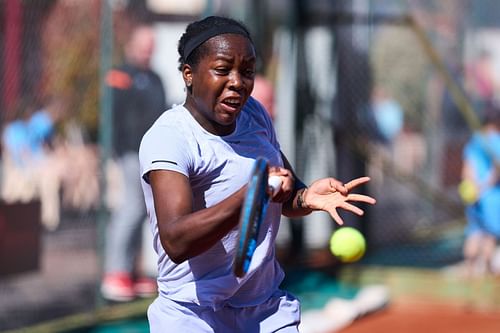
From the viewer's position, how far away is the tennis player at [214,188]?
3551mm

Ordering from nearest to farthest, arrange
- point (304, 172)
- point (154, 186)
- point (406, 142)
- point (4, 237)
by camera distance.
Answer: point (154, 186), point (4, 237), point (304, 172), point (406, 142)

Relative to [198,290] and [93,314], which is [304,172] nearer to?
[93,314]

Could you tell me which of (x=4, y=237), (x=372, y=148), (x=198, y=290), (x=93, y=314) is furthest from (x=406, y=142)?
(x=198, y=290)

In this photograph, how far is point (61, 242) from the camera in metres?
7.68

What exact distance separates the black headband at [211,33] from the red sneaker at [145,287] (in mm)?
4944

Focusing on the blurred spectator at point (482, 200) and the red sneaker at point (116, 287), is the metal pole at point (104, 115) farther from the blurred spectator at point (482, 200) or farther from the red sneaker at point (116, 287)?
the blurred spectator at point (482, 200)

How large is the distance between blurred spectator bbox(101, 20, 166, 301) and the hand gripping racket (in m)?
5.02

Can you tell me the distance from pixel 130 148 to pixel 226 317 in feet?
15.1

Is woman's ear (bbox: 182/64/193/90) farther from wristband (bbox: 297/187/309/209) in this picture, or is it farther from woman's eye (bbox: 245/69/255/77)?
wristband (bbox: 297/187/309/209)

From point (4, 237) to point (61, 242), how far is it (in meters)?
0.71

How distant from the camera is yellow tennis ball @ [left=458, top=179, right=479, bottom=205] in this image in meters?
10.6

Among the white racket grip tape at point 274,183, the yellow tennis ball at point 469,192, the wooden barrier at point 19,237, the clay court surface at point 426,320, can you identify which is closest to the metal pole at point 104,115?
the wooden barrier at point 19,237

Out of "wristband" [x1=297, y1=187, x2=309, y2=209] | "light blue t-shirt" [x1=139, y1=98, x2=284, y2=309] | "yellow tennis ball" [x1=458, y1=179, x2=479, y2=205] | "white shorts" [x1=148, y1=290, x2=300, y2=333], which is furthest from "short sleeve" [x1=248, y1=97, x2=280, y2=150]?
"yellow tennis ball" [x1=458, y1=179, x2=479, y2=205]

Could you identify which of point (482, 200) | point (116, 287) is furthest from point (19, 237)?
point (482, 200)
